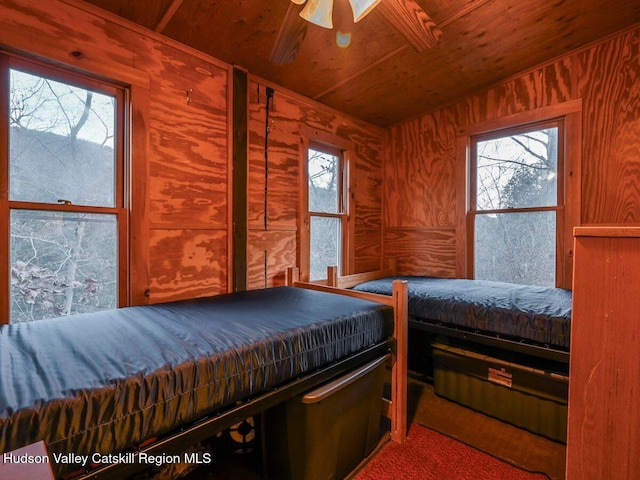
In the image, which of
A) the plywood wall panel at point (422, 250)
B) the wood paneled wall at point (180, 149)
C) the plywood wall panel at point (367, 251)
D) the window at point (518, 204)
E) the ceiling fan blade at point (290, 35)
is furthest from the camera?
the plywood wall panel at point (367, 251)

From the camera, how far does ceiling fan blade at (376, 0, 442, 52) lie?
1.42 m

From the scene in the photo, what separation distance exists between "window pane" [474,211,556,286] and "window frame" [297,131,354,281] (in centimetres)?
123

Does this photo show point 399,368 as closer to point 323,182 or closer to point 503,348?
point 503,348

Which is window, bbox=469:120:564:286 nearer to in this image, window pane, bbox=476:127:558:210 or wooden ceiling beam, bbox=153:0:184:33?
window pane, bbox=476:127:558:210

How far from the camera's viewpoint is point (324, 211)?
304cm

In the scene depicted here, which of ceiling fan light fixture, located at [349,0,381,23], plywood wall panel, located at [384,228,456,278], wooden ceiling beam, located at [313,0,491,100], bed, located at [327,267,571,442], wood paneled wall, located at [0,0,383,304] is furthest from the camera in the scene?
plywood wall panel, located at [384,228,456,278]

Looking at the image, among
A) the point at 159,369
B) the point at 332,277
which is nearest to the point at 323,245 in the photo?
the point at 332,277

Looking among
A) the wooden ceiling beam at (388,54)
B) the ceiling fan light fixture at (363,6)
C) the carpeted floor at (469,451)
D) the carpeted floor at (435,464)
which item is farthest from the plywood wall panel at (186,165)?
the carpeted floor at (435,464)

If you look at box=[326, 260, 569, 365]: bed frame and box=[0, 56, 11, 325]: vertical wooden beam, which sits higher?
box=[0, 56, 11, 325]: vertical wooden beam

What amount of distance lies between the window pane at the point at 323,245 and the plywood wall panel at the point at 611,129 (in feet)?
6.69

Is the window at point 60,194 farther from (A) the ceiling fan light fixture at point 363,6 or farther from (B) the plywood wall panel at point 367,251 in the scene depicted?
(B) the plywood wall panel at point 367,251

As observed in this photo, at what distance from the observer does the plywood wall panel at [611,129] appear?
221cm

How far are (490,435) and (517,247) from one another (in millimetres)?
1608

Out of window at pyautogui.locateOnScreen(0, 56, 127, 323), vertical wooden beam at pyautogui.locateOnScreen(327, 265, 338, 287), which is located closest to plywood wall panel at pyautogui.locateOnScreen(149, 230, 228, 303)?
window at pyautogui.locateOnScreen(0, 56, 127, 323)
